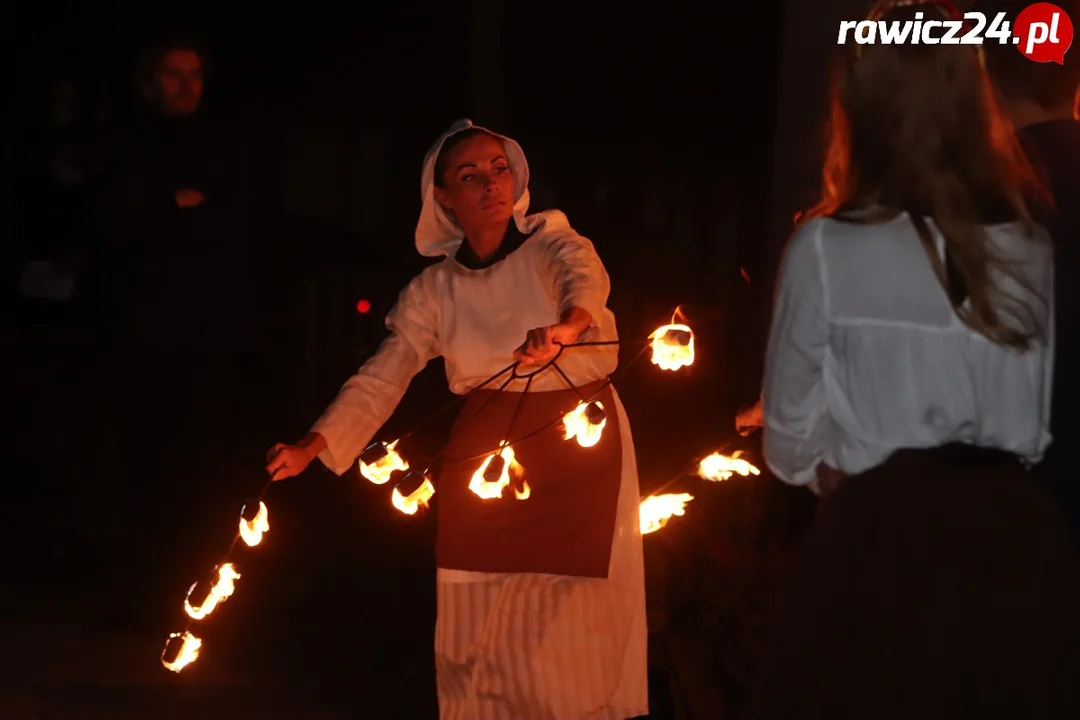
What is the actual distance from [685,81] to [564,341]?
355cm

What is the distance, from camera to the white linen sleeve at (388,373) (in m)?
3.86

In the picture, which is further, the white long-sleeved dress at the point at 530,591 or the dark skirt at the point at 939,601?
the white long-sleeved dress at the point at 530,591

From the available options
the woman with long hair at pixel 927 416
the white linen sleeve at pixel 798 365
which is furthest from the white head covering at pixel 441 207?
the woman with long hair at pixel 927 416

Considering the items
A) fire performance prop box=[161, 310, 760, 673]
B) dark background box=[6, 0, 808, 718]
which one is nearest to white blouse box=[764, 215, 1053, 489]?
fire performance prop box=[161, 310, 760, 673]

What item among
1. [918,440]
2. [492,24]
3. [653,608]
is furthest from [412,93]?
[918,440]

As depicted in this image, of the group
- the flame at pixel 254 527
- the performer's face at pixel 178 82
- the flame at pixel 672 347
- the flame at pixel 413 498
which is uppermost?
the performer's face at pixel 178 82

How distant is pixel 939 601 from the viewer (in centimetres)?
234

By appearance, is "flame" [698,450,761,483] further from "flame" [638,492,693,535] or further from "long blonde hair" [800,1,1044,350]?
"long blonde hair" [800,1,1044,350]

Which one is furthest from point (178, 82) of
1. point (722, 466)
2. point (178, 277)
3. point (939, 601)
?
point (939, 601)

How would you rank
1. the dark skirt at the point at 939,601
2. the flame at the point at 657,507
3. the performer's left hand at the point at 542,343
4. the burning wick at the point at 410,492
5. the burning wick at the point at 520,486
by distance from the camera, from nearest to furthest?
the dark skirt at the point at 939,601
the performer's left hand at the point at 542,343
the burning wick at the point at 410,492
the burning wick at the point at 520,486
the flame at the point at 657,507

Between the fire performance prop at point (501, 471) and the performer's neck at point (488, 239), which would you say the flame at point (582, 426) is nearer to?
the fire performance prop at point (501, 471)

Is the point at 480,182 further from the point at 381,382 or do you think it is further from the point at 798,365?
the point at 798,365

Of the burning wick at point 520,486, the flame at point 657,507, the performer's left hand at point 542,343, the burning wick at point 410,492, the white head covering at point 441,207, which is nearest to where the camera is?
the performer's left hand at point 542,343

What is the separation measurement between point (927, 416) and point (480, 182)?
5.91 feet
